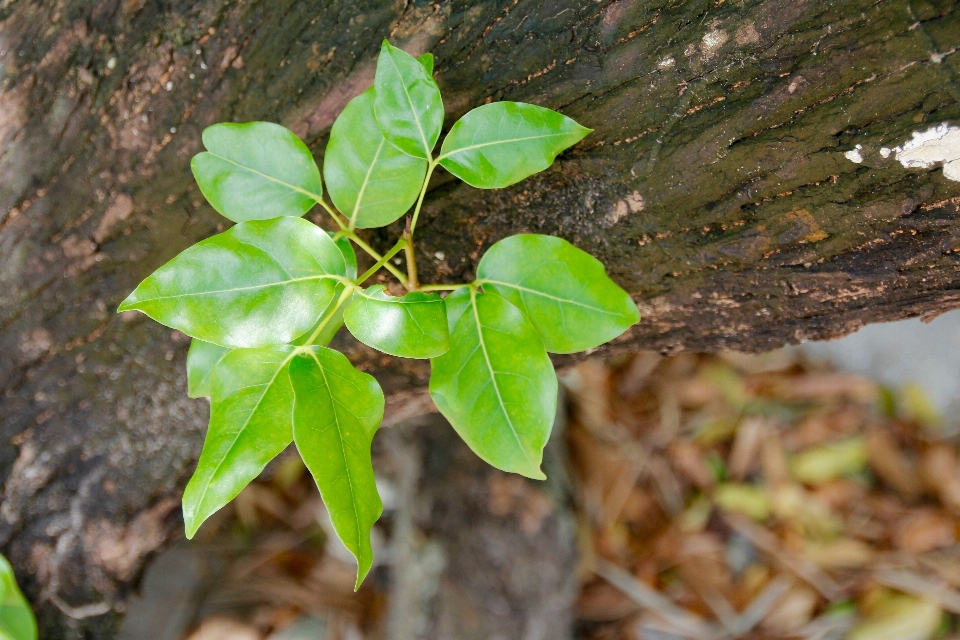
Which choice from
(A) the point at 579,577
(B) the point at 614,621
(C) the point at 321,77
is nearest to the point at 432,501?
(A) the point at 579,577

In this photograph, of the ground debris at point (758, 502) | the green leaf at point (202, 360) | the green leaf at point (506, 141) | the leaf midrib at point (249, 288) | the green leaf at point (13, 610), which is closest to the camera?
the leaf midrib at point (249, 288)

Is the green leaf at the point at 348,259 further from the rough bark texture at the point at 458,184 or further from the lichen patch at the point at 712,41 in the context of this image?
the lichen patch at the point at 712,41

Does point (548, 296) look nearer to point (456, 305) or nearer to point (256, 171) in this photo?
point (456, 305)

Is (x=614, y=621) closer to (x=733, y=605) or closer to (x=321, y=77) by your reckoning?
(x=733, y=605)

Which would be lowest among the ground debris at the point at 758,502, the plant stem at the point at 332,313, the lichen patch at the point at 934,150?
the ground debris at the point at 758,502

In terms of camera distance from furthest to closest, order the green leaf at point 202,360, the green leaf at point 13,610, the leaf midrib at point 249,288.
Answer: the green leaf at point 13,610 < the green leaf at point 202,360 < the leaf midrib at point 249,288

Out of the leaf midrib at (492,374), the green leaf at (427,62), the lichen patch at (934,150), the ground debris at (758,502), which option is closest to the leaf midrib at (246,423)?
the leaf midrib at (492,374)

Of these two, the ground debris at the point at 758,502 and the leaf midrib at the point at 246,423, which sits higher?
the leaf midrib at the point at 246,423

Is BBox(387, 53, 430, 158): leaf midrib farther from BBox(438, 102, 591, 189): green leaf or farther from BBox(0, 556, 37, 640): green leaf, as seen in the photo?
BBox(0, 556, 37, 640): green leaf
